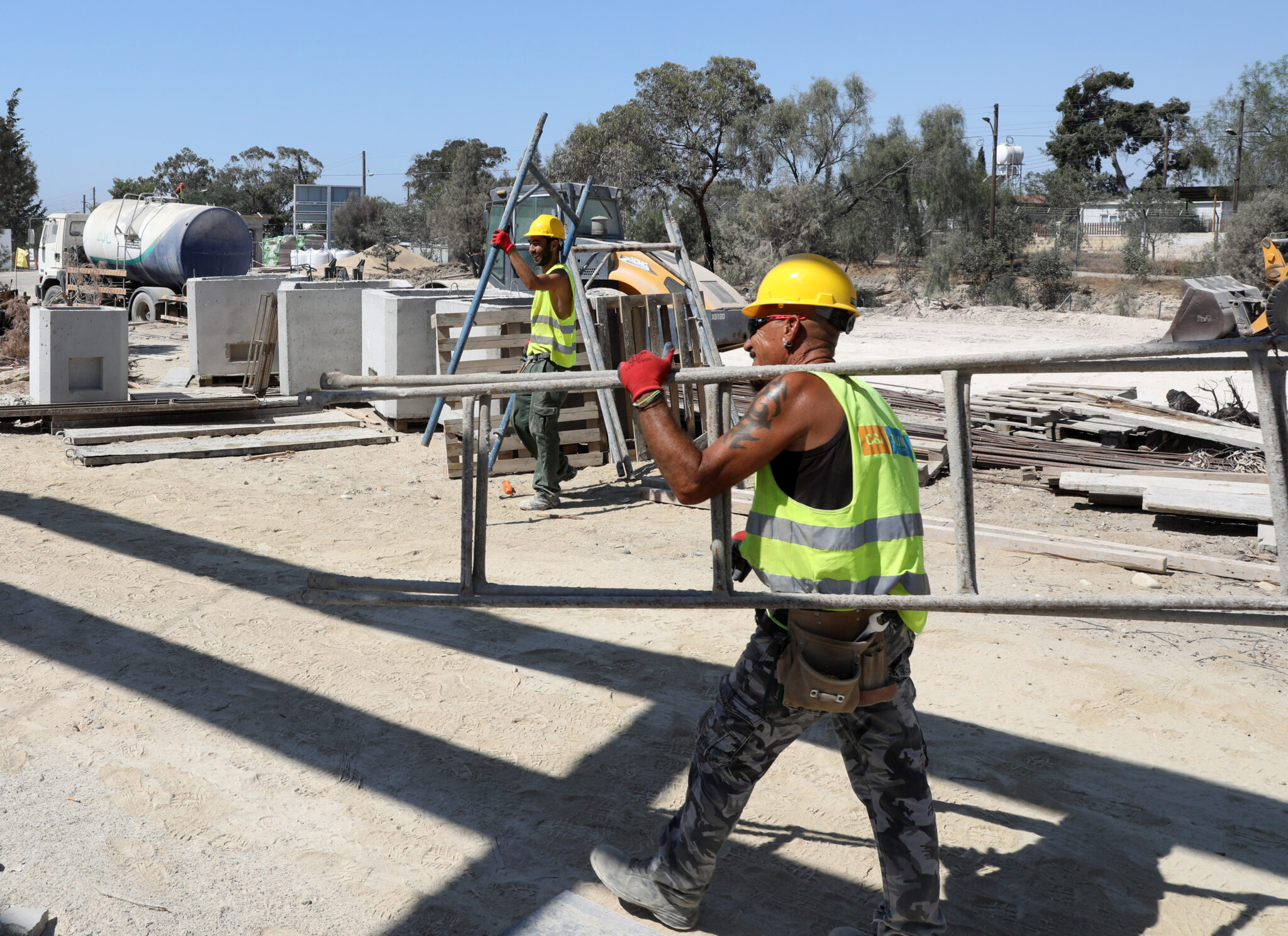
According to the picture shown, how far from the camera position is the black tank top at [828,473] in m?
2.62

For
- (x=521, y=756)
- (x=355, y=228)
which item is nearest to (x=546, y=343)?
(x=521, y=756)

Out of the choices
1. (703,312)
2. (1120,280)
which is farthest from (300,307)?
(1120,280)

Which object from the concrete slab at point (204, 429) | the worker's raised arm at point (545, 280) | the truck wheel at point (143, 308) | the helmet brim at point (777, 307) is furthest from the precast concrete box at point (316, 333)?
the truck wheel at point (143, 308)

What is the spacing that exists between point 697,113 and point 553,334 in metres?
35.0

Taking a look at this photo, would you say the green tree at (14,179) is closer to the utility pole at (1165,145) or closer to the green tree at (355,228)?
the green tree at (355,228)

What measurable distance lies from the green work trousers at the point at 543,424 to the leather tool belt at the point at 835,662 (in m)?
5.54

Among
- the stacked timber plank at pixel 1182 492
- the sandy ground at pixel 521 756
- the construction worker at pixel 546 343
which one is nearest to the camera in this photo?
the sandy ground at pixel 521 756

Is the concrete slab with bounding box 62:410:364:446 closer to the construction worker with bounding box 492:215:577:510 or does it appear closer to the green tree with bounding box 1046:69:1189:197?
the construction worker with bounding box 492:215:577:510

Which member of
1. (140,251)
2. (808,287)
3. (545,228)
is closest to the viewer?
(808,287)

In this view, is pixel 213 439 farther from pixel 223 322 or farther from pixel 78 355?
pixel 223 322

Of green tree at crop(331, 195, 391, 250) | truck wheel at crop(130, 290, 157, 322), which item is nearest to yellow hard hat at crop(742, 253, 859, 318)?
truck wheel at crop(130, 290, 157, 322)

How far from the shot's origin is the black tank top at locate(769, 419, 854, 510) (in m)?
2.62

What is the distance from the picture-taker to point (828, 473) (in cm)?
262

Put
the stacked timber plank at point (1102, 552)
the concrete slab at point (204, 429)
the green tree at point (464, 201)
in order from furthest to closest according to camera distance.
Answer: the green tree at point (464, 201)
the concrete slab at point (204, 429)
the stacked timber plank at point (1102, 552)
